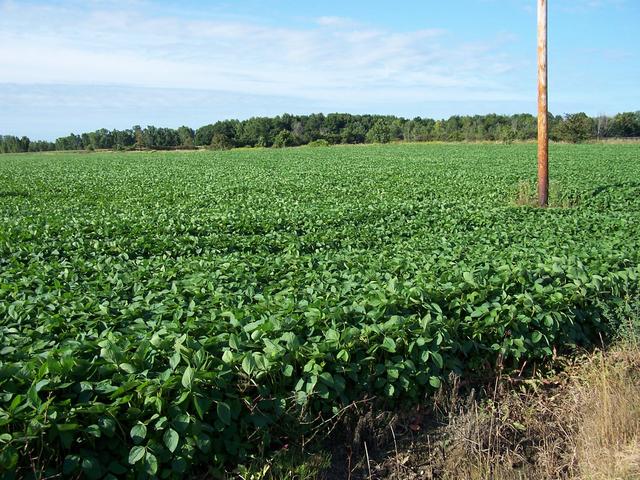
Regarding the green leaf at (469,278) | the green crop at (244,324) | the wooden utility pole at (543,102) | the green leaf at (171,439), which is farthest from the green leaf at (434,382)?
the wooden utility pole at (543,102)

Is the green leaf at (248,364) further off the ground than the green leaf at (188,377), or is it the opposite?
the green leaf at (188,377)

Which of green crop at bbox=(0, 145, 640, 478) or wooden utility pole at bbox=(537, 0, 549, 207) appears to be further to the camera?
wooden utility pole at bbox=(537, 0, 549, 207)

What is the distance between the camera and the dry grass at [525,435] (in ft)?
12.0

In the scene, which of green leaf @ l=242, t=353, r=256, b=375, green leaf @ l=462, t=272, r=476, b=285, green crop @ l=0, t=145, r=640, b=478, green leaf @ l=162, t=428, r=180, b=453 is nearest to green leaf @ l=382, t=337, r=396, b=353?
green crop @ l=0, t=145, r=640, b=478

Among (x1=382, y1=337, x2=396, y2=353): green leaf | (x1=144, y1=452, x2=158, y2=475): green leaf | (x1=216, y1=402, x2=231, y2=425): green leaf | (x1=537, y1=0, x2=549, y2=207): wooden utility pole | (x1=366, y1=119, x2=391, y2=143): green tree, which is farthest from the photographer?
(x1=366, y1=119, x2=391, y2=143): green tree

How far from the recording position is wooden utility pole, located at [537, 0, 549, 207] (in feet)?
47.8

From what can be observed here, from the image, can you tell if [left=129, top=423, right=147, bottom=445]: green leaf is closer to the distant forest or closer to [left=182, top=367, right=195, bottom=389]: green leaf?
[left=182, top=367, right=195, bottom=389]: green leaf

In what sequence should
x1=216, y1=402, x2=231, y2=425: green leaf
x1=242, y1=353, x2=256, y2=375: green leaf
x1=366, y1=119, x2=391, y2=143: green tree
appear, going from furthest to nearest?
x1=366, y1=119, x2=391, y2=143: green tree → x1=242, y1=353, x2=256, y2=375: green leaf → x1=216, y1=402, x2=231, y2=425: green leaf

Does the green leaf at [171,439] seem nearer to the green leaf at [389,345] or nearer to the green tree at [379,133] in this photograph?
the green leaf at [389,345]

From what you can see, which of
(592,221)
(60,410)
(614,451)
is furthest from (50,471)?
(592,221)

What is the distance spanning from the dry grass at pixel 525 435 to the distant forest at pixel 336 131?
77486 millimetres

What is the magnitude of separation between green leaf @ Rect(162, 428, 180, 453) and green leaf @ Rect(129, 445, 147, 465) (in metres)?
0.13

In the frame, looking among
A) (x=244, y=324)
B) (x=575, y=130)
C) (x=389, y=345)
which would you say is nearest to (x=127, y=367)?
(x=244, y=324)

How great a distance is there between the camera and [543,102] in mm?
14922
